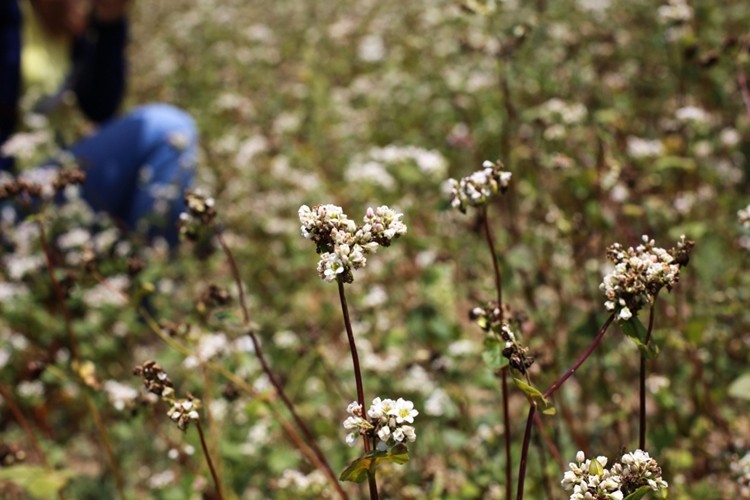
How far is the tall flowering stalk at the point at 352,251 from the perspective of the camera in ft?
4.09

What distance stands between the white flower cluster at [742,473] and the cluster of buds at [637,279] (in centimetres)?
65

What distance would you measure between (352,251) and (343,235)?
0.10 ft

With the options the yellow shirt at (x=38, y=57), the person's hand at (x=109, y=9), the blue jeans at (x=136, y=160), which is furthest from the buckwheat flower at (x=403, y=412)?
the person's hand at (x=109, y=9)

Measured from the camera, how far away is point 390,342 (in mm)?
2975

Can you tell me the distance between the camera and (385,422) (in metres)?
1.25

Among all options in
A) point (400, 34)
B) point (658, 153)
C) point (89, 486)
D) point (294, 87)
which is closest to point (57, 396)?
point (89, 486)

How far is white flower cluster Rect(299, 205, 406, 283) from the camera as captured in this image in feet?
4.13

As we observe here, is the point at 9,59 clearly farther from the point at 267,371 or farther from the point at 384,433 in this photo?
the point at 384,433

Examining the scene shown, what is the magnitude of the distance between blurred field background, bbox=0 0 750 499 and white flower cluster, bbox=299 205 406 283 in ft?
2.11

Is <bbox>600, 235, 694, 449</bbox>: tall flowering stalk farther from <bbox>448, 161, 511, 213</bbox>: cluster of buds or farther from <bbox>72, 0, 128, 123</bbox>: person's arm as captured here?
<bbox>72, 0, 128, 123</bbox>: person's arm

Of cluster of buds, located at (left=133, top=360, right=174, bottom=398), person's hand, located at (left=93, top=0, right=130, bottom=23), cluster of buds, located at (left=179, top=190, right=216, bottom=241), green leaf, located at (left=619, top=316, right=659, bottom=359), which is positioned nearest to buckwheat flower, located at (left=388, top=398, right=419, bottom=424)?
green leaf, located at (left=619, top=316, right=659, bottom=359)

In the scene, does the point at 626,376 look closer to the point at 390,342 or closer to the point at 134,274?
the point at 390,342

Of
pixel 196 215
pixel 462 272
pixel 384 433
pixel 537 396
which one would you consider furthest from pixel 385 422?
pixel 462 272

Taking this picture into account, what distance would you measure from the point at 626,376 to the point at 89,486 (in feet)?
7.49
